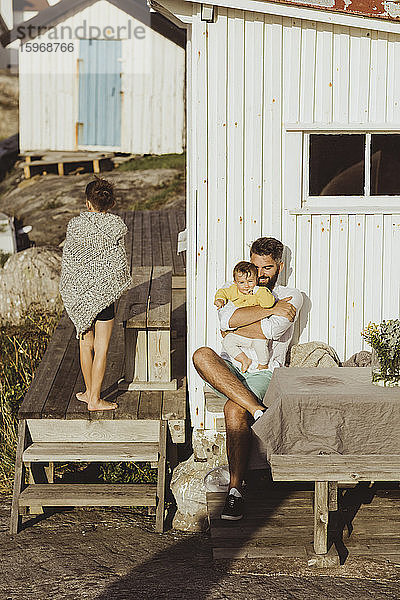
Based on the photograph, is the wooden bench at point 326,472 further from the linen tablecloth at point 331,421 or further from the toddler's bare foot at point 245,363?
the toddler's bare foot at point 245,363

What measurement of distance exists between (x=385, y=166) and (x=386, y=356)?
303 centimetres

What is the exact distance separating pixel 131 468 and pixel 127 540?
1194 millimetres

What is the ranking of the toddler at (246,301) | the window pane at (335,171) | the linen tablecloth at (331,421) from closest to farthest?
1. the linen tablecloth at (331,421)
2. the toddler at (246,301)
3. the window pane at (335,171)

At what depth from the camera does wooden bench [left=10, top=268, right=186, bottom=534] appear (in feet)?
21.1

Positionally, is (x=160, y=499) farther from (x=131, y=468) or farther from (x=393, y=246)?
(x=393, y=246)

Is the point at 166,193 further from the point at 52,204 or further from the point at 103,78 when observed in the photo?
the point at 103,78

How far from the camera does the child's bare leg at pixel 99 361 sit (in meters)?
6.84

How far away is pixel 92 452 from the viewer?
666 cm

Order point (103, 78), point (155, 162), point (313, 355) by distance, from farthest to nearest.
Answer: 1. point (103, 78)
2. point (155, 162)
3. point (313, 355)

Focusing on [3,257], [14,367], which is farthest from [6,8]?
[14,367]

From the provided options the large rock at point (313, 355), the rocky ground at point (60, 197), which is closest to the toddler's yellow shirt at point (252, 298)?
the large rock at point (313, 355)

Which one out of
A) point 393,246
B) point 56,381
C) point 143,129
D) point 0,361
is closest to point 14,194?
point 143,129

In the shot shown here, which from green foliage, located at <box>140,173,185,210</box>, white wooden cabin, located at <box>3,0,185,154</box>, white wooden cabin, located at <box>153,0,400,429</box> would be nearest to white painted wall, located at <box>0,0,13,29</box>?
white wooden cabin, located at <box>3,0,185,154</box>

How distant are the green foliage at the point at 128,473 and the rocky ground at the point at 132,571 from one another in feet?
1.88
